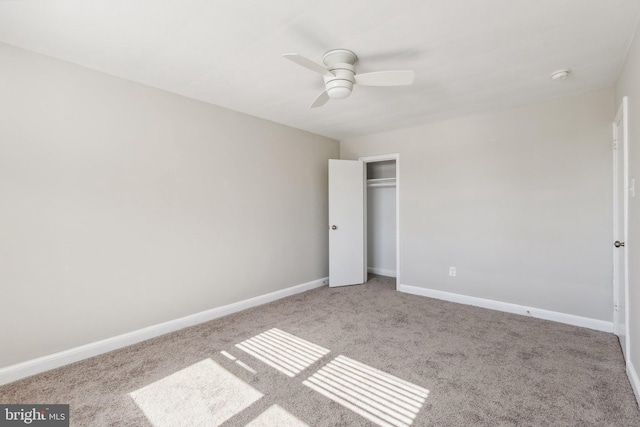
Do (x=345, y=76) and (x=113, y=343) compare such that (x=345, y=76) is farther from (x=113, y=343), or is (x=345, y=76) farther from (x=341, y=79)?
(x=113, y=343)

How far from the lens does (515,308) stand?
341 centimetres

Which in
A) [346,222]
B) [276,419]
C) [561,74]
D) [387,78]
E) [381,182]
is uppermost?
[561,74]

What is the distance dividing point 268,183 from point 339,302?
6.00ft

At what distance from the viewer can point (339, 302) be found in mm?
3859

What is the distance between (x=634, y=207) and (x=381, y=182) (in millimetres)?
3501

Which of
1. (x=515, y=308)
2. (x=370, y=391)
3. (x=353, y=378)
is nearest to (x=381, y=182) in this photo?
(x=515, y=308)

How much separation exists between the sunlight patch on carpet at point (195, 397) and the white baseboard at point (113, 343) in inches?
31.6

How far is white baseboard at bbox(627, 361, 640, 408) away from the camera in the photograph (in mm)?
1848

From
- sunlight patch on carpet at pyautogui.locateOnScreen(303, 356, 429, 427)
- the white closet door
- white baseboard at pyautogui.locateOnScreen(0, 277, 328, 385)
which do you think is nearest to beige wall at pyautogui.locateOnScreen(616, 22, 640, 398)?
sunlight patch on carpet at pyautogui.locateOnScreen(303, 356, 429, 427)

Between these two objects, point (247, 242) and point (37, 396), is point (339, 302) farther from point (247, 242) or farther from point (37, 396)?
point (37, 396)

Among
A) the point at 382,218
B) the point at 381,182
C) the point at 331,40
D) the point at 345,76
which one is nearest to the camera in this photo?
the point at 331,40

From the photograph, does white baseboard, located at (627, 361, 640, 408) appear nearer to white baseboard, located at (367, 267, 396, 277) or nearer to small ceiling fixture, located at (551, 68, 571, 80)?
small ceiling fixture, located at (551, 68, 571, 80)

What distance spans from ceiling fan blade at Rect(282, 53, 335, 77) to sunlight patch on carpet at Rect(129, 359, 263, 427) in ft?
7.16

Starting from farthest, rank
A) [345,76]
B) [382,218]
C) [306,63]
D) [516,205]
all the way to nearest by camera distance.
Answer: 1. [382,218]
2. [516,205]
3. [345,76]
4. [306,63]
